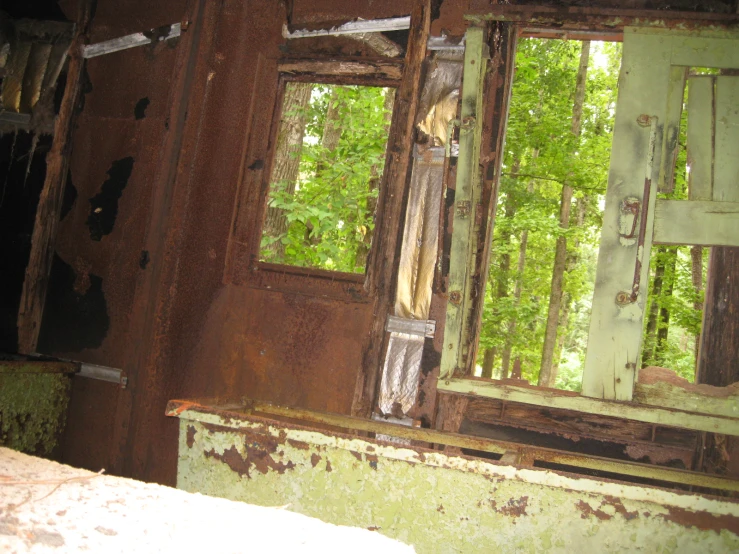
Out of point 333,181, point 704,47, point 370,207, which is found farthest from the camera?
point 370,207

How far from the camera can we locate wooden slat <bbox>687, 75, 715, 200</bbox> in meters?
2.72

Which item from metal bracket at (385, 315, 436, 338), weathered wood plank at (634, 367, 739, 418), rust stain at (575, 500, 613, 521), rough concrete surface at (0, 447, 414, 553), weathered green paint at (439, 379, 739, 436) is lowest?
rust stain at (575, 500, 613, 521)

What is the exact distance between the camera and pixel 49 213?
3.72 m

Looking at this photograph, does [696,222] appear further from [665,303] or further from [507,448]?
[665,303]

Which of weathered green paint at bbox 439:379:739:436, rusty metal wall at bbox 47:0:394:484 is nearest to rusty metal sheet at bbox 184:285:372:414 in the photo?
rusty metal wall at bbox 47:0:394:484

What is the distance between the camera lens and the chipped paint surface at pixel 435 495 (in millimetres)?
1987

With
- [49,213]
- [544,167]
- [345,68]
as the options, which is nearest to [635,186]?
[345,68]

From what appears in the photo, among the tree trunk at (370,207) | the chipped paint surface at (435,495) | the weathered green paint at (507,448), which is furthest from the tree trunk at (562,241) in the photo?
the chipped paint surface at (435,495)

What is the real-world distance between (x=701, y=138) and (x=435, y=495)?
1.99 metres

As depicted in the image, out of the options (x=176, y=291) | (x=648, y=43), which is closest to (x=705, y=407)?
(x=648, y=43)

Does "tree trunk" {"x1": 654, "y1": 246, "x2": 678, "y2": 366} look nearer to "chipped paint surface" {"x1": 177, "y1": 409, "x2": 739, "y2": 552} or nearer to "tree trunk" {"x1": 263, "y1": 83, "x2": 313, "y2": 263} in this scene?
"tree trunk" {"x1": 263, "y1": 83, "x2": 313, "y2": 263}

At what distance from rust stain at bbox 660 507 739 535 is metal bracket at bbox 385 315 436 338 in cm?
141

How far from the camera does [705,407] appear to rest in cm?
258

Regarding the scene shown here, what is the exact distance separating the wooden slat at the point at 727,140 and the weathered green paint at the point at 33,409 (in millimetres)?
3523
